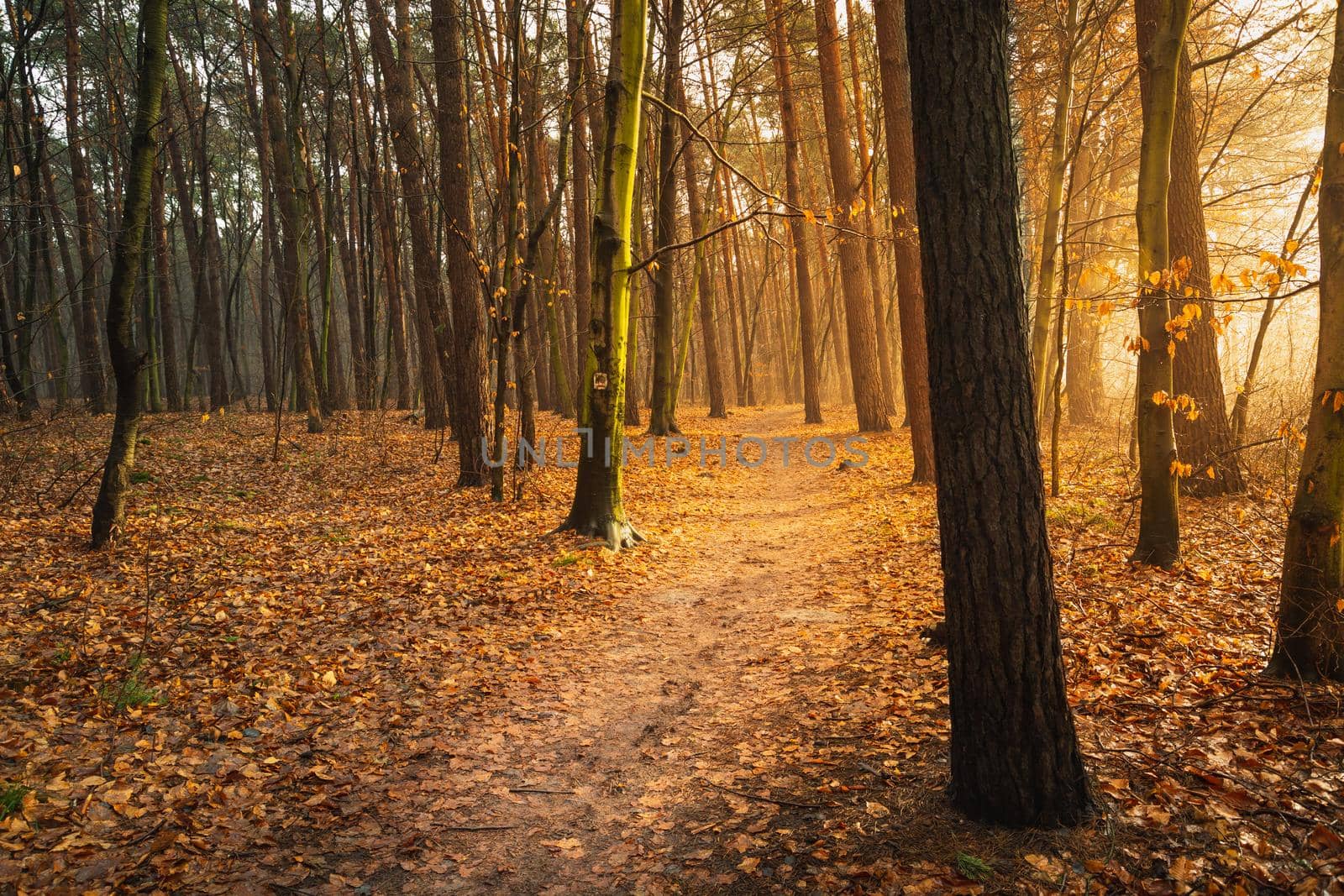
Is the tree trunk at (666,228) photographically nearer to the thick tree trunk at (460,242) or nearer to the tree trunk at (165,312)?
the thick tree trunk at (460,242)

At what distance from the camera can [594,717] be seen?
507 cm

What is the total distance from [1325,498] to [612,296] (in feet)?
22.5

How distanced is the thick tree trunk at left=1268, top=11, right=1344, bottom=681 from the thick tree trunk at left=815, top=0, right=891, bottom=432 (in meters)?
9.99

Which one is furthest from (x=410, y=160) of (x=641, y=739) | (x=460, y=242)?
(x=641, y=739)

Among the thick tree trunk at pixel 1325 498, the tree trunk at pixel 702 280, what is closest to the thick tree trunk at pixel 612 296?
the thick tree trunk at pixel 1325 498

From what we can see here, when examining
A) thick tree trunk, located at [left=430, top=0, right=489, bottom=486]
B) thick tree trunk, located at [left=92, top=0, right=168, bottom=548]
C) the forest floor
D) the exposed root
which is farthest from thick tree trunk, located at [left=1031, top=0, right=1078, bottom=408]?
thick tree trunk, located at [left=92, top=0, right=168, bottom=548]

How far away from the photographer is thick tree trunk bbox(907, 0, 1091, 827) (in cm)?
309

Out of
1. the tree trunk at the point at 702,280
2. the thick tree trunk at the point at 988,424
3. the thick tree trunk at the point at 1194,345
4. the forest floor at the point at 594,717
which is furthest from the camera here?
the tree trunk at the point at 702,280

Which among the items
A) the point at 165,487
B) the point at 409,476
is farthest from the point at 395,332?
the point at 165,487

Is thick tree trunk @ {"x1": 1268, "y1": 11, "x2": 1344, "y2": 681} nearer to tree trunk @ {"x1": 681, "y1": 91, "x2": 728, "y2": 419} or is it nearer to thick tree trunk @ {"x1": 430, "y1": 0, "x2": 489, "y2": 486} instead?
thick tree trunk @ {"x1": 430, "y1": 0, "x2": 489, "y2": 486}

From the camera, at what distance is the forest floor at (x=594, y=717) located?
3262 mm

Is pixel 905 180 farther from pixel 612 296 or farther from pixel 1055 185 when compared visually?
pixel 612 296

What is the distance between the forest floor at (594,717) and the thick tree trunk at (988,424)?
36 cm

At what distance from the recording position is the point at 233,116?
81.4 ft
